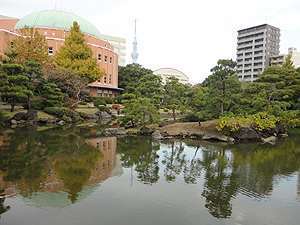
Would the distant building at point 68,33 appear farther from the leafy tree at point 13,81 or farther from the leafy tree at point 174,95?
the leafy tree at point 174,95

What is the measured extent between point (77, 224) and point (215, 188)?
15.1 ft

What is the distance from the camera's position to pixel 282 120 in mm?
19422

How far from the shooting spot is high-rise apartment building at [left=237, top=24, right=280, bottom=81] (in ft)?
216

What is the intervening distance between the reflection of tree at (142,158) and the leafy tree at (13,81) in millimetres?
15469

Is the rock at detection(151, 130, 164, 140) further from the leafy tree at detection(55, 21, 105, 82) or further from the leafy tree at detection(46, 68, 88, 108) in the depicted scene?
the leafy tree at detection(55, 21, 105, 82)

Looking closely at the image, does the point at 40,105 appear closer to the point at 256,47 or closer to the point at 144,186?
the point at 144,186

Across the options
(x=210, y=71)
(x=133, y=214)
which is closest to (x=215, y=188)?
(x=133, y=214)

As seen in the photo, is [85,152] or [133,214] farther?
[85,152]

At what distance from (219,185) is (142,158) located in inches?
180

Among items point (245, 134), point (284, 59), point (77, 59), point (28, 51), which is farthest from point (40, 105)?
point (284, 59)

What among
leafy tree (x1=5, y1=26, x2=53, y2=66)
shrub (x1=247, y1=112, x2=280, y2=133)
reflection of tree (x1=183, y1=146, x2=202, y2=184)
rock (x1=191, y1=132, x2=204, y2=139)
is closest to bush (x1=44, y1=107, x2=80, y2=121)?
leafy tree (x1=5, y1=26, x2=53, y2=66)

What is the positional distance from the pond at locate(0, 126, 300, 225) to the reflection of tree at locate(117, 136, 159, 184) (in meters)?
0.04

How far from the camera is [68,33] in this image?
42.0 m

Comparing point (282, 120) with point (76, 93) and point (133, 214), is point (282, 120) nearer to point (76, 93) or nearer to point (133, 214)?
point (133, 214)
